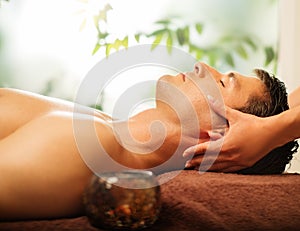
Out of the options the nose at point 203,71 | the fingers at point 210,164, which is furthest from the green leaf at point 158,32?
the fingers at point 210,164

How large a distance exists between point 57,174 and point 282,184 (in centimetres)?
53

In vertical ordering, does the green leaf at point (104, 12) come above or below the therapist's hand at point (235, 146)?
above

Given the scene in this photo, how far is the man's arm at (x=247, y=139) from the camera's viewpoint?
135cm

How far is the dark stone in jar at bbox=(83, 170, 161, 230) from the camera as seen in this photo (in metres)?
0.95

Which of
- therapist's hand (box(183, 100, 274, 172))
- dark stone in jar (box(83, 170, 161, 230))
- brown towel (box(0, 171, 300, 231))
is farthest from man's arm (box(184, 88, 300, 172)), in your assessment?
dark stone in jar (box(83, 170, 161, 230))

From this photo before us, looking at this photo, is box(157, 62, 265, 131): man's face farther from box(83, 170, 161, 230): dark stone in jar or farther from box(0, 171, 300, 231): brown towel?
box(83, 170, 161, 230): dark stone in jar

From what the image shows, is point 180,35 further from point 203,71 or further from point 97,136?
point 97,136

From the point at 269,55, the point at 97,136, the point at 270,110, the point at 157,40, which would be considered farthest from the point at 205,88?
the point at 269,55

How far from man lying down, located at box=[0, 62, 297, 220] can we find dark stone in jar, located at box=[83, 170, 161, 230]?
0.46 ft

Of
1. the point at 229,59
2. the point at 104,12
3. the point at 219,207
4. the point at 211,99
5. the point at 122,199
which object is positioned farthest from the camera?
the point at 229,59

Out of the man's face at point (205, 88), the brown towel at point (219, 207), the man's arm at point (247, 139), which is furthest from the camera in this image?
the man's face at point (205, 88)

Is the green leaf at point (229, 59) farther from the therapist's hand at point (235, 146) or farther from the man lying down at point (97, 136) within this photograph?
the therapist's hand at point (235, 146)

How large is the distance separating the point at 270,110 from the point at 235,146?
8.9 inches

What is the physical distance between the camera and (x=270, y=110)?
4.95ft
